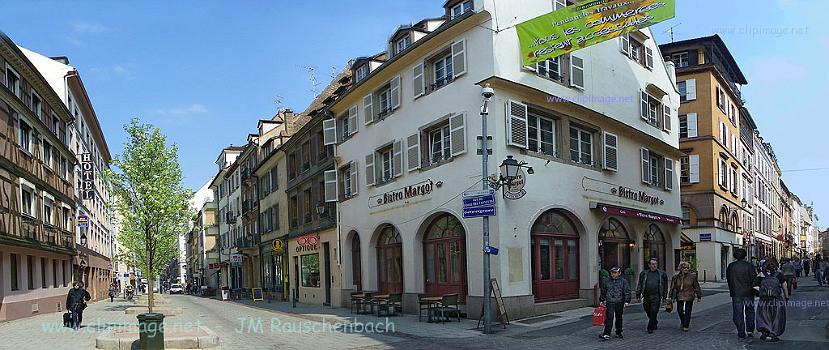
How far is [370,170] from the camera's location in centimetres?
2447

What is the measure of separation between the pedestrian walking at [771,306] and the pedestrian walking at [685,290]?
5.04 ft

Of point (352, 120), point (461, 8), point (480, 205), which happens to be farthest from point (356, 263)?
point (480, 205)

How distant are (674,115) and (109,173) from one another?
21.7m

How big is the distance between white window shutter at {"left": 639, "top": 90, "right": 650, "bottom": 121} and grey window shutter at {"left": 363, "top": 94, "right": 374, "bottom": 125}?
388 inches

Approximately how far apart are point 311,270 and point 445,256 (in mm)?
12487

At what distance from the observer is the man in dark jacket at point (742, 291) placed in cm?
1224

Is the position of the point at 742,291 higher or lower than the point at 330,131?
lower

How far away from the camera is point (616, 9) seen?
14.5 meters

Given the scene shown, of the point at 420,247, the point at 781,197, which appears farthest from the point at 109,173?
the point at 781,197

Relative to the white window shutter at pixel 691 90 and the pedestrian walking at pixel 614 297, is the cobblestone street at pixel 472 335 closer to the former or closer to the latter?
the pedestrian walking at pixel 614 297

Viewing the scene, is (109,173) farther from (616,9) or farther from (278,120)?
(278,120)

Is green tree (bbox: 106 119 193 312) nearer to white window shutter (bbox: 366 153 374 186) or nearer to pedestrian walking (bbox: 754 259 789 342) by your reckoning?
white window shutter (bbox: 366 153 374 186)

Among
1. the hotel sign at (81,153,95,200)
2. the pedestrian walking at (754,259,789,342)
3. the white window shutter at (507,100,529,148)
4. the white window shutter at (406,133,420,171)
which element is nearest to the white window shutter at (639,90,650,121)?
the white window shutter at (507,100,529,148)

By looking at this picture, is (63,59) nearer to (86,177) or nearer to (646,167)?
(86,177)
